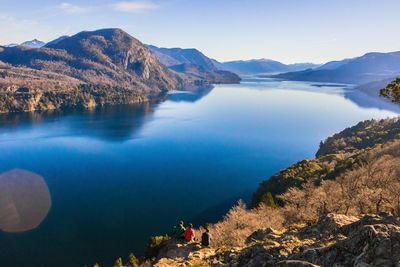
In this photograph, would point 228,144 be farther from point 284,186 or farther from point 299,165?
point 284,186

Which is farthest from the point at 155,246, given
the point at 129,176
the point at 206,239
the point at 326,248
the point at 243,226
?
the point at 129,176

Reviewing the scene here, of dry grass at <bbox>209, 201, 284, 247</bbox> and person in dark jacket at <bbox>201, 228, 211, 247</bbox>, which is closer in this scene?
person in dark jacket at <bbox>201, 228, 211, 247</bbox>

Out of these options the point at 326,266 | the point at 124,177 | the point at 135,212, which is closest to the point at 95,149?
the point at 124,177

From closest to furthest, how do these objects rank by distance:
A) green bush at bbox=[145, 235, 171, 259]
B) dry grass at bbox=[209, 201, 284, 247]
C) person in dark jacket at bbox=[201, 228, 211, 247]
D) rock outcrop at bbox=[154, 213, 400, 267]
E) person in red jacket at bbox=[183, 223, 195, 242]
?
rock outcrop at bbox=[154, 213, 400, 267] < person in dark jacket at bbox=[201, 228, 211, 247] < person in red jacket at bbox=[183, 223, 195, 242] < dry grass at bbox=[209, 201, 284, 247] < green bush at bbox=[145, 235, 171, 259]

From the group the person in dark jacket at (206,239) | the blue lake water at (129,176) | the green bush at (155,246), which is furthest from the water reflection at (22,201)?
the person in dark jacket at (206,239)

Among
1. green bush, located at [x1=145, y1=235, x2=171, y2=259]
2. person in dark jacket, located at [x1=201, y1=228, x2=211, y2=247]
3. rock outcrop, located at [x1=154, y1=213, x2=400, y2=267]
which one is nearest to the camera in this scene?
rock outcrop, located at [x1=154, y1=213, x2=400, y2=267]

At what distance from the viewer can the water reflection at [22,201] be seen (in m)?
80.6

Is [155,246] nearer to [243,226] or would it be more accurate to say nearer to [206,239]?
[243,226]

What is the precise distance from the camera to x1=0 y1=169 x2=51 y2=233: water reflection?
8062cm

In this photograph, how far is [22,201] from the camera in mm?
93625

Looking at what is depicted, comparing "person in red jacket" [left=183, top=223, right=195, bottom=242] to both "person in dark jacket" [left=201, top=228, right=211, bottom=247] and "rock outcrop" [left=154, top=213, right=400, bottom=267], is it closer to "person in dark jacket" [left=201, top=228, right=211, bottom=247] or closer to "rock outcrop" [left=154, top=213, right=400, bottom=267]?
"person in dark jacket" [left=201, top=228, right=211, bottom=247]

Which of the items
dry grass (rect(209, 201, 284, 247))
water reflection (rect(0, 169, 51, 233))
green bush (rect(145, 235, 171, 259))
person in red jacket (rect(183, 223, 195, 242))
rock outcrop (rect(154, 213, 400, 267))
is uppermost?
rock outcrop (rect(154, 213, 400, 267))

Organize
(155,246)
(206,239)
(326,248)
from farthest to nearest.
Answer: (155,246) → (206,239) → (326,248)

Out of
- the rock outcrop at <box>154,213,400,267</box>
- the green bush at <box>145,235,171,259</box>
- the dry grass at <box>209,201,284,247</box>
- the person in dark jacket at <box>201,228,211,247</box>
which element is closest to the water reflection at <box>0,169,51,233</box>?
the green bush at <box>145,235,171,259</box>
